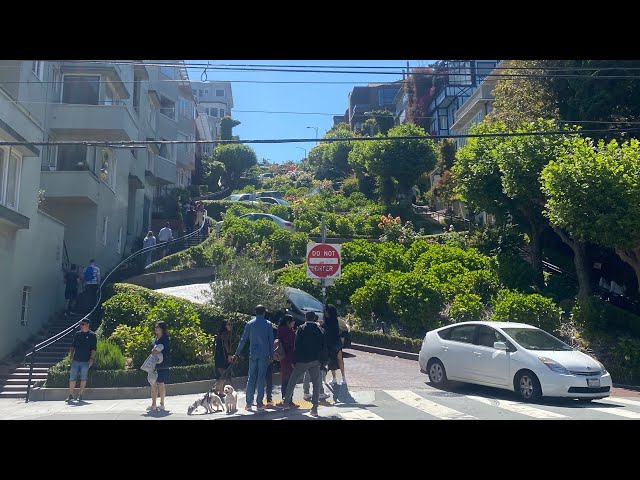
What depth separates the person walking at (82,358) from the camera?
542 inches

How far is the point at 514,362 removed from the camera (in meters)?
13.2

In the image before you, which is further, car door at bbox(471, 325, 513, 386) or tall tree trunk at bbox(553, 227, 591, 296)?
tall tree trunk at bbox(553, 227, 591, 296)

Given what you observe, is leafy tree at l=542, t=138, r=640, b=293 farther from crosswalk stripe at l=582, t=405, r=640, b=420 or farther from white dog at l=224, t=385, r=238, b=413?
white dog at l=224, t=385, r=238, b=413

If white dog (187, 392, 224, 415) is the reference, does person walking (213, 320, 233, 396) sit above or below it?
above

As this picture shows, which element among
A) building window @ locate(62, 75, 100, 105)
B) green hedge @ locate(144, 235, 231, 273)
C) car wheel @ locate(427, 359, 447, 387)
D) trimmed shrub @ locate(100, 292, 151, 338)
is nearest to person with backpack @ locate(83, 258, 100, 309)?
trimmed shrub @ locate(100, 292, 151, 338)

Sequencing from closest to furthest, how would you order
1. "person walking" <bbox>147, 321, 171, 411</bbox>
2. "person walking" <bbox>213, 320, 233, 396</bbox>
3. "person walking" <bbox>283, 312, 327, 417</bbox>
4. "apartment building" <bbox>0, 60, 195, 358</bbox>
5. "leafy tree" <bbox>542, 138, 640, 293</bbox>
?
1. "person walking" <bbox>283, 312, 327, 417</bbox>
2. "person walking" <bbox>147, 321, 171, 411</bbox>
3. "person walking" <bbox>213, 320, 233, 396</bbox>
4. "apartment building" <bbox>0, 60, 195, 358</bbox>
5. "leafy tree" <bbox>542, 138, 640, 293</bbox>

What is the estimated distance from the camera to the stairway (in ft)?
50.1

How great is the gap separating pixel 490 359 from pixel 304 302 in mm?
6023

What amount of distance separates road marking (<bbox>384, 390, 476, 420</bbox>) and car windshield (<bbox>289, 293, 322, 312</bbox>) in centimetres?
439

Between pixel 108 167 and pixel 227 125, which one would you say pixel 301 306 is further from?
pixel 227 125

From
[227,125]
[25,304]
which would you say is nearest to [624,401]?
[25,304]
